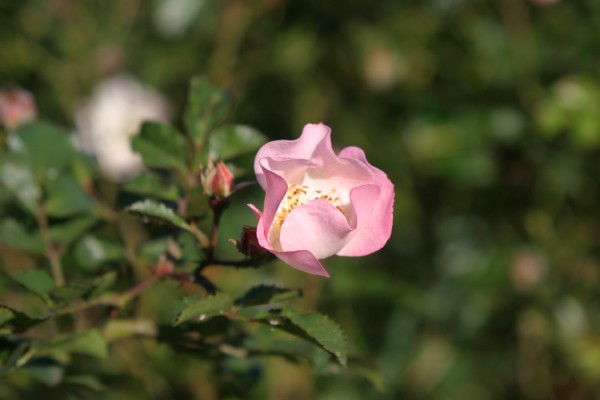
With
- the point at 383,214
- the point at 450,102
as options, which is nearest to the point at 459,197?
the point at 450,102

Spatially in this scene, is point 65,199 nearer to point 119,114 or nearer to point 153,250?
point 153,250

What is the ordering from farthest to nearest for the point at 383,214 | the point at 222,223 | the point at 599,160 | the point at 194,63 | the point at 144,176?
the point at 194,63, the point at 599,160, the point at 222,223, the point at 144,176, the point at 383,214

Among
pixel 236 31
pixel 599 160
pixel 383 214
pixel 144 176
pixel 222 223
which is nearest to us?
pixel 383 214

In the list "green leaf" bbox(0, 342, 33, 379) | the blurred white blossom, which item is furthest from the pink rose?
the blurred white blossom

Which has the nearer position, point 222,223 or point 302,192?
Answer: point 302,192

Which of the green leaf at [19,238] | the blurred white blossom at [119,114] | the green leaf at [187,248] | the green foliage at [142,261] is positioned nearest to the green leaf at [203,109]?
the green foliage at [142,261]

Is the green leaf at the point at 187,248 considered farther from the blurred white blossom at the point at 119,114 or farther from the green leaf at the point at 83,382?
the blurred white blossom at the point at 119,114

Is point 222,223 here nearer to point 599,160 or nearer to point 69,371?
point 69,371
